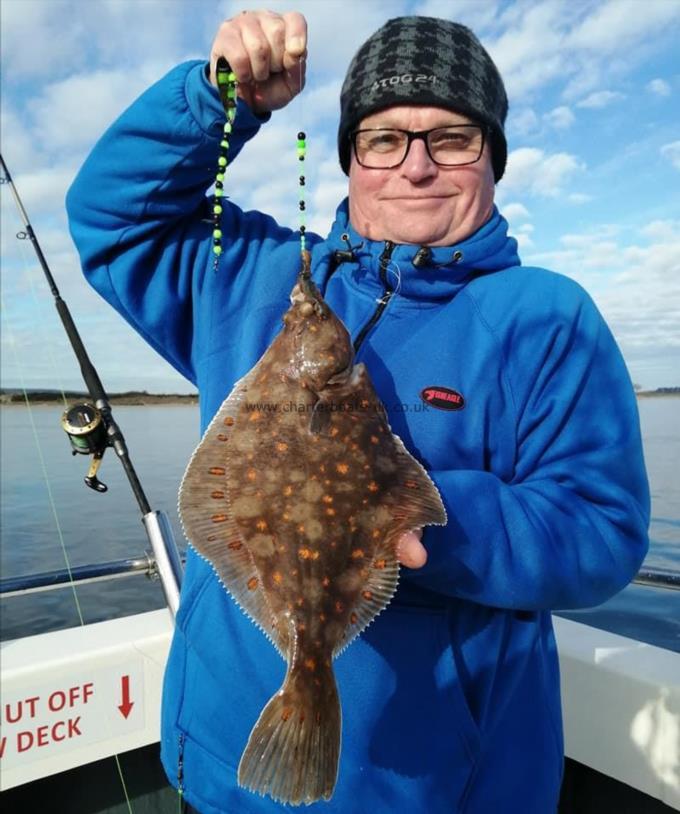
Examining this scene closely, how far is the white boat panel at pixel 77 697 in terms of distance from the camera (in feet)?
10.7

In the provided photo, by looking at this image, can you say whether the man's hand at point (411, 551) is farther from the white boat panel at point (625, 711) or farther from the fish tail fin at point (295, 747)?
the white boat panel at point (625, 711)

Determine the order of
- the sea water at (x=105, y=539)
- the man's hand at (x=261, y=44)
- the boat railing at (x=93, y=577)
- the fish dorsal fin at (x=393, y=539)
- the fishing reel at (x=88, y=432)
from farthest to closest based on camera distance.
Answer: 1. the sea water at (x=105, y=539)
2. the boat railing at (x=93, y=577)
3. the fishing reel at (x=88, y=432)
4. the man's hand at (x=261, y=44)
5. the fish dorsal fin at (x=393, y=539)

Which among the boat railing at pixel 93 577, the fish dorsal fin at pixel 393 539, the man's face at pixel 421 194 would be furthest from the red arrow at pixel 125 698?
the man's face at pixel 421 194

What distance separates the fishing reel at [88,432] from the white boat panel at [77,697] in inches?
35.9

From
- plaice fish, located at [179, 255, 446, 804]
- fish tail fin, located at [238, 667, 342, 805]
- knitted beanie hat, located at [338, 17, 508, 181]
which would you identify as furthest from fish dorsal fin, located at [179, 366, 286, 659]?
knitted beanie hat, located at [338, 17, 508, 181]

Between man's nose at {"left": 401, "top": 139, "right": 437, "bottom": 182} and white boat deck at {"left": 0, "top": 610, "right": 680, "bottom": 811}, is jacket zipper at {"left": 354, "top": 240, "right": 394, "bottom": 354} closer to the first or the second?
man's nose at {"left": 401, "top": 139, "right": 437, "bottom": 182}

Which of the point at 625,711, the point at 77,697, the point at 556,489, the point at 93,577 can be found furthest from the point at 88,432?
the point at 625,711

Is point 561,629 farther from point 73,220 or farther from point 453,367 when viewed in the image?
point 73,220

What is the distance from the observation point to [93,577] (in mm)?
3846

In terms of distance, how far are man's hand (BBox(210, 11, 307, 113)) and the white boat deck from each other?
3.03 metres

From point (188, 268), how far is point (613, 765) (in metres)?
3.47

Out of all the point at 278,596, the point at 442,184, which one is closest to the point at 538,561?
the point at 278,596

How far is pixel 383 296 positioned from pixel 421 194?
0.43 m

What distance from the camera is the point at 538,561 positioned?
6.31 feet
